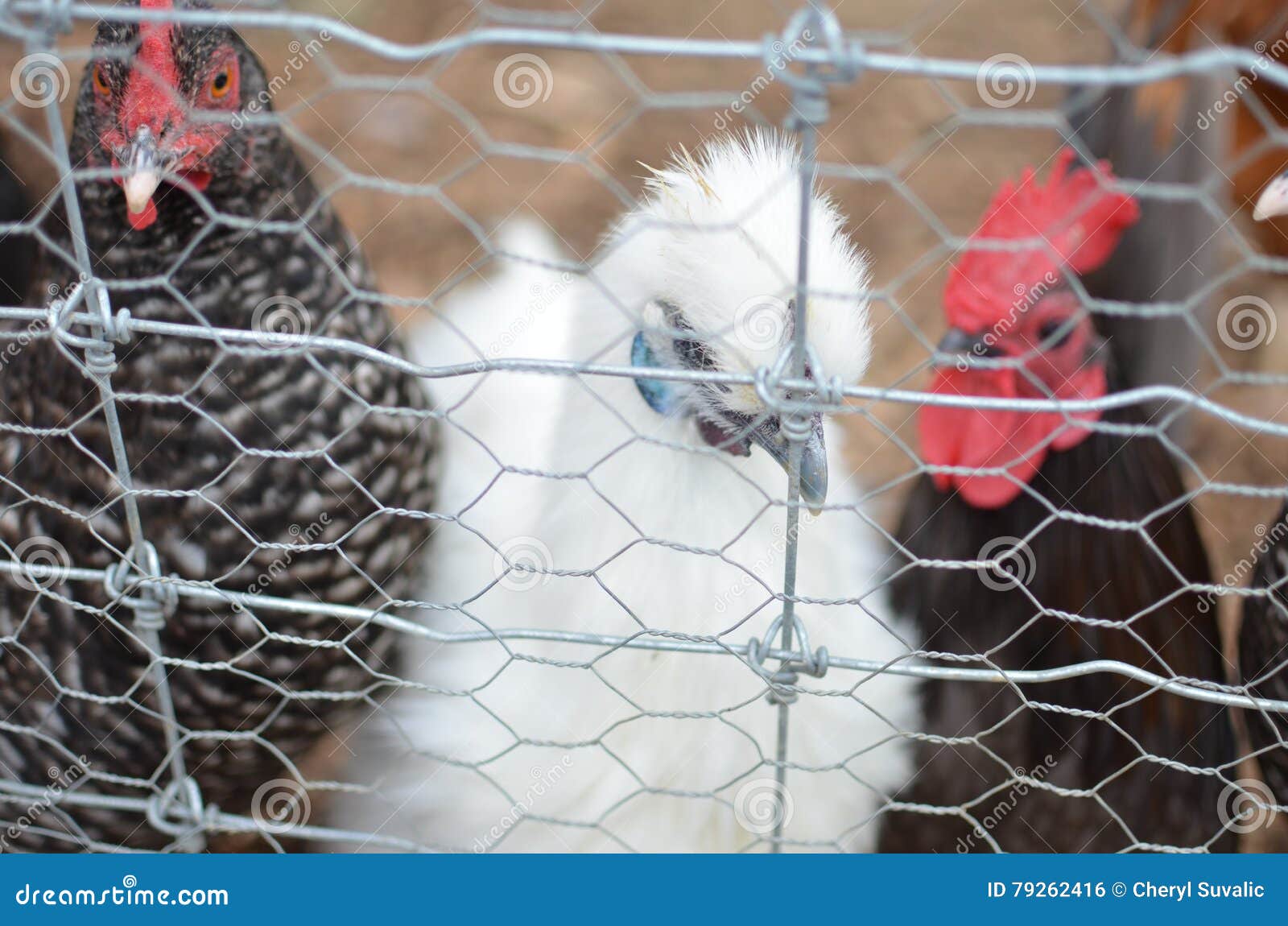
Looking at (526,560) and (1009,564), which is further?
(1009,564)

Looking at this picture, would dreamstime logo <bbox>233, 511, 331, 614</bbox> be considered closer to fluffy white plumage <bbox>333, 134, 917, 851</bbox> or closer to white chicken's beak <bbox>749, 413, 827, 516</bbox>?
fluffy white plumage <bbox>333, 134, 917, 851</bbox>

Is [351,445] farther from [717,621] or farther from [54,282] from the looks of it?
[717,621]

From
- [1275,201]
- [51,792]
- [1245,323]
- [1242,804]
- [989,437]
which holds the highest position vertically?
[1245,323]

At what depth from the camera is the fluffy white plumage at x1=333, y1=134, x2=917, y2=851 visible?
0.88 meters

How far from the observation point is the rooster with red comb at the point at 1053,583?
1109mm

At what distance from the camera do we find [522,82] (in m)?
2.57

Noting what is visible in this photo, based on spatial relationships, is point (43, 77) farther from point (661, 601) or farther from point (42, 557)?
point (661, 601)

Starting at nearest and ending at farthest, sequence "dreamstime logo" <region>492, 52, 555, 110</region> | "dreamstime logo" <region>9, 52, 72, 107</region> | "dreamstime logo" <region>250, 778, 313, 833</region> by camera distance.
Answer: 1. "dreamstime logo" <region>9, 52, 72, 107</region>
2. "dreamstime logo" <region>250, 778, 313, 833</region>
3. "dreamstime logo" <region>492, 52, 555, 110</region>

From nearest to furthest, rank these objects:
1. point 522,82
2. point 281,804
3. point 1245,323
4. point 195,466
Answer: point 195,466
point 281,804
point 1245,323
point 522,82

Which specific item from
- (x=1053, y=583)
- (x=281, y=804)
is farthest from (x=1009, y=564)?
(x=281, y=804)

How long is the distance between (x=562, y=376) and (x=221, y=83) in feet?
1.40

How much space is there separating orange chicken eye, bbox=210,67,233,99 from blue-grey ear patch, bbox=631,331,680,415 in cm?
44

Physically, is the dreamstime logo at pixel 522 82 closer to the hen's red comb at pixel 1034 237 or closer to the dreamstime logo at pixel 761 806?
the hen's red comb at pixel 1034 237

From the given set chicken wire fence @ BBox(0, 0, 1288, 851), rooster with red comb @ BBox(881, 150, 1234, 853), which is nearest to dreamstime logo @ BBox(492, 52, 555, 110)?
chicken wire fence @ BBox(0, 0, 1288, 851)
